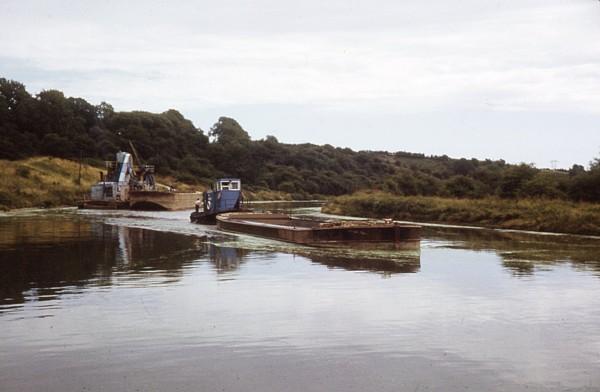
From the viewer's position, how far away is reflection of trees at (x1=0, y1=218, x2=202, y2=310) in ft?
60.8

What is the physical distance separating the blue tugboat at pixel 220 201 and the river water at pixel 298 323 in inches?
1006

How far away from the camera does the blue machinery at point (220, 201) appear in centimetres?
5200

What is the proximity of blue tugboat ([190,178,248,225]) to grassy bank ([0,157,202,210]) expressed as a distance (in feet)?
81.2

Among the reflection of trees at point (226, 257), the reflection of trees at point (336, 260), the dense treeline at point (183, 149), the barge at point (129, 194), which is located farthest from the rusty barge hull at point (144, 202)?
the reflection of trees at point (336, 260)

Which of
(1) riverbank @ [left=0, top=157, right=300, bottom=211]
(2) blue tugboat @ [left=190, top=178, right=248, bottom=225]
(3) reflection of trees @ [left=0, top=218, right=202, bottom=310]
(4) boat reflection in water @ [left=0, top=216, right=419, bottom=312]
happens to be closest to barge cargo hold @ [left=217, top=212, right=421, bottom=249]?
(4) boat reflection in water @ [left=0, top=216, right=419, bottom=312]

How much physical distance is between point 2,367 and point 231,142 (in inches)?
6298

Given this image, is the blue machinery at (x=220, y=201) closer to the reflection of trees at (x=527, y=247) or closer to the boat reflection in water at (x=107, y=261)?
the boat reflection in water at (x=107, y=261)

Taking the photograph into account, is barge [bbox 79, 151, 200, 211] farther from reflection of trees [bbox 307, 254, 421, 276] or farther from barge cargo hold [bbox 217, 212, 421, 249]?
reflection of trees [bbox 307, 254, 421, 276]

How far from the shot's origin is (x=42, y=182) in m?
91.2

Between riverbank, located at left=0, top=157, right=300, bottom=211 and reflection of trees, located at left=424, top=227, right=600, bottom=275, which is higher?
riverbank, located at left=0, top=157, right=300, bottom=211

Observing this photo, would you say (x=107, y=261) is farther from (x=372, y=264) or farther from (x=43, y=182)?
(x=43, y=182)

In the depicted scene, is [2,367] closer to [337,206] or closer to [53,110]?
[337,206]

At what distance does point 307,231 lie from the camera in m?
30.7

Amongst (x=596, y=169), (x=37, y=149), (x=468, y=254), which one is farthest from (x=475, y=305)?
(x=37, y=149)
